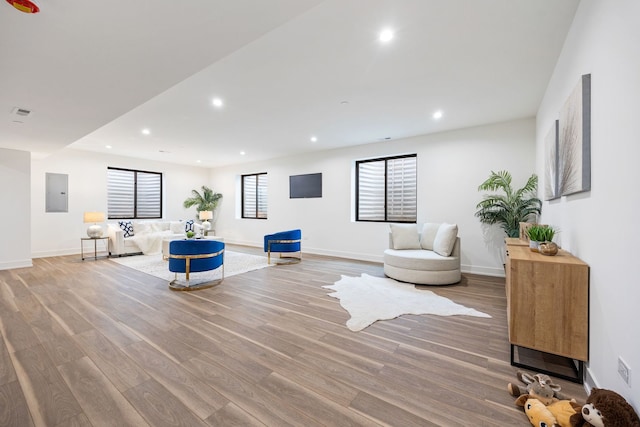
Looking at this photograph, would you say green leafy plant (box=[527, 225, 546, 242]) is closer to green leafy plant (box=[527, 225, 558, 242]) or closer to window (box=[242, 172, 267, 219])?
green leafy plant (box=[527, 225, 558, 242])

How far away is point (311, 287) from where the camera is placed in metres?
4.04

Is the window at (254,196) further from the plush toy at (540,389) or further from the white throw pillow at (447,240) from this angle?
the plush toy at (540,389)

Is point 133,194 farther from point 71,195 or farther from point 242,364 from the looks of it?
point 242,364

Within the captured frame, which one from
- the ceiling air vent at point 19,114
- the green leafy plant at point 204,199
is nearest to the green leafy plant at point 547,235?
the ceiling air vent at point 19,114

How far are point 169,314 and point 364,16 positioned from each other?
351 centimetres

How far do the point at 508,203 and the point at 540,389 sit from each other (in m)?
3.48

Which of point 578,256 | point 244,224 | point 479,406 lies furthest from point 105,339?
point 244,224

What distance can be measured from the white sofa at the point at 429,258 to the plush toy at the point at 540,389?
2.33 m

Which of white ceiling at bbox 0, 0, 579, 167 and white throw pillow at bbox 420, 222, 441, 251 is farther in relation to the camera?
white throw pillow at bbox 420, 222, 441, 251

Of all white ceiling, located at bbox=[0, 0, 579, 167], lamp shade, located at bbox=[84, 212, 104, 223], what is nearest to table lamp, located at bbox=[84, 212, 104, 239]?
lamp shade, located at bbox=[84, 212, 104, 223]

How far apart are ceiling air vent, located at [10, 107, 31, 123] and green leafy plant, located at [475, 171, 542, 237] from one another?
21.3ft

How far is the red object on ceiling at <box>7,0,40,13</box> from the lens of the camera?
1.42 meters

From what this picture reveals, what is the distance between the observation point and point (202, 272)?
15.0 ft

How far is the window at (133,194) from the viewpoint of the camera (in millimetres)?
7535
